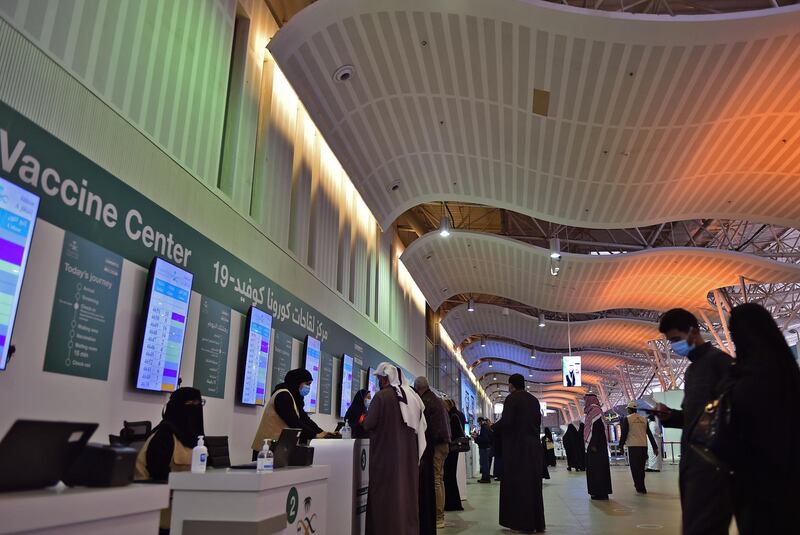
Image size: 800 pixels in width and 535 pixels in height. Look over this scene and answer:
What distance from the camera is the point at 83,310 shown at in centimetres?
371

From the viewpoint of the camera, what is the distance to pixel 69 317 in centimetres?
358

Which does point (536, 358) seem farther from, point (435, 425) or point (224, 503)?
point (224, 503)

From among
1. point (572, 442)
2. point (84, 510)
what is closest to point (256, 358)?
point (84, 510)

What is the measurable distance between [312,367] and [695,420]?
20.5ft

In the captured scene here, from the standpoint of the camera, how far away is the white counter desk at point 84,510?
4.78 ft

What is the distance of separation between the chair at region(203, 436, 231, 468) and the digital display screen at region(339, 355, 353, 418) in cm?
572

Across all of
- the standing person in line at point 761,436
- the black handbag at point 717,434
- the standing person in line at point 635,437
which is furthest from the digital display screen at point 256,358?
the standing person in line at point 635,437

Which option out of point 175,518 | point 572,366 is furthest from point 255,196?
point 572,366

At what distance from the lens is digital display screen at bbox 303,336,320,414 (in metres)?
8.05

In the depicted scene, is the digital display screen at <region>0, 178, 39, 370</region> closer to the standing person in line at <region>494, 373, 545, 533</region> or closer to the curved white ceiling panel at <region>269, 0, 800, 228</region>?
the standing person in line at <region>494, 373, 545, 533</region>

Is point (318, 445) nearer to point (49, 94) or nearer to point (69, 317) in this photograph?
point (69, 317)

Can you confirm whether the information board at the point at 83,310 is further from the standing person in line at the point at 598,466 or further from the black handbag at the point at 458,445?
the standing person in line at the point at 598,466

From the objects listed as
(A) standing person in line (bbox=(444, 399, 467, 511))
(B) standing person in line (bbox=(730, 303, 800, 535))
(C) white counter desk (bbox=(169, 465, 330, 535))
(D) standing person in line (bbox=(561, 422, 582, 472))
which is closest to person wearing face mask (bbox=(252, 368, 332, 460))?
(C) white counter desk (bbox=(169, 465, 330, 535))

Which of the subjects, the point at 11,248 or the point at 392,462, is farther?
the point at 392,462
